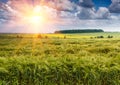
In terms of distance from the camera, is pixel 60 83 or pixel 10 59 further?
pixel 10 59

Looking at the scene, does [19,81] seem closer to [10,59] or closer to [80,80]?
[10,59]

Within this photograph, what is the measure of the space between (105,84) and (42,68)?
1.69 meters

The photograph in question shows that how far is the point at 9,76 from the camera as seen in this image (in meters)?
6.68

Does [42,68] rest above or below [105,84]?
above

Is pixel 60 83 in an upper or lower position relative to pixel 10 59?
lower

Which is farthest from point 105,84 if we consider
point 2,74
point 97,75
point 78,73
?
point 2,74

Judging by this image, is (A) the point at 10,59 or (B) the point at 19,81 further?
(A) the point at 10,59

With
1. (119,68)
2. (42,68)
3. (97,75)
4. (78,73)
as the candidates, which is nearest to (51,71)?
(42,68)

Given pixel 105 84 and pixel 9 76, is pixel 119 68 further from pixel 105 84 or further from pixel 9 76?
pixel 9 76

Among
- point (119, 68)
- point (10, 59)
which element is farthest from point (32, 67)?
point (119, 68)

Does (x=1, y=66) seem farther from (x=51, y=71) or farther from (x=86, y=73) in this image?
(x=86, y=73)

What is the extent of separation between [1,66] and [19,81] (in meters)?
0.68

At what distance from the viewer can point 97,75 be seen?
690cm

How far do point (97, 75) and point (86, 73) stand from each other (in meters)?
0.31
